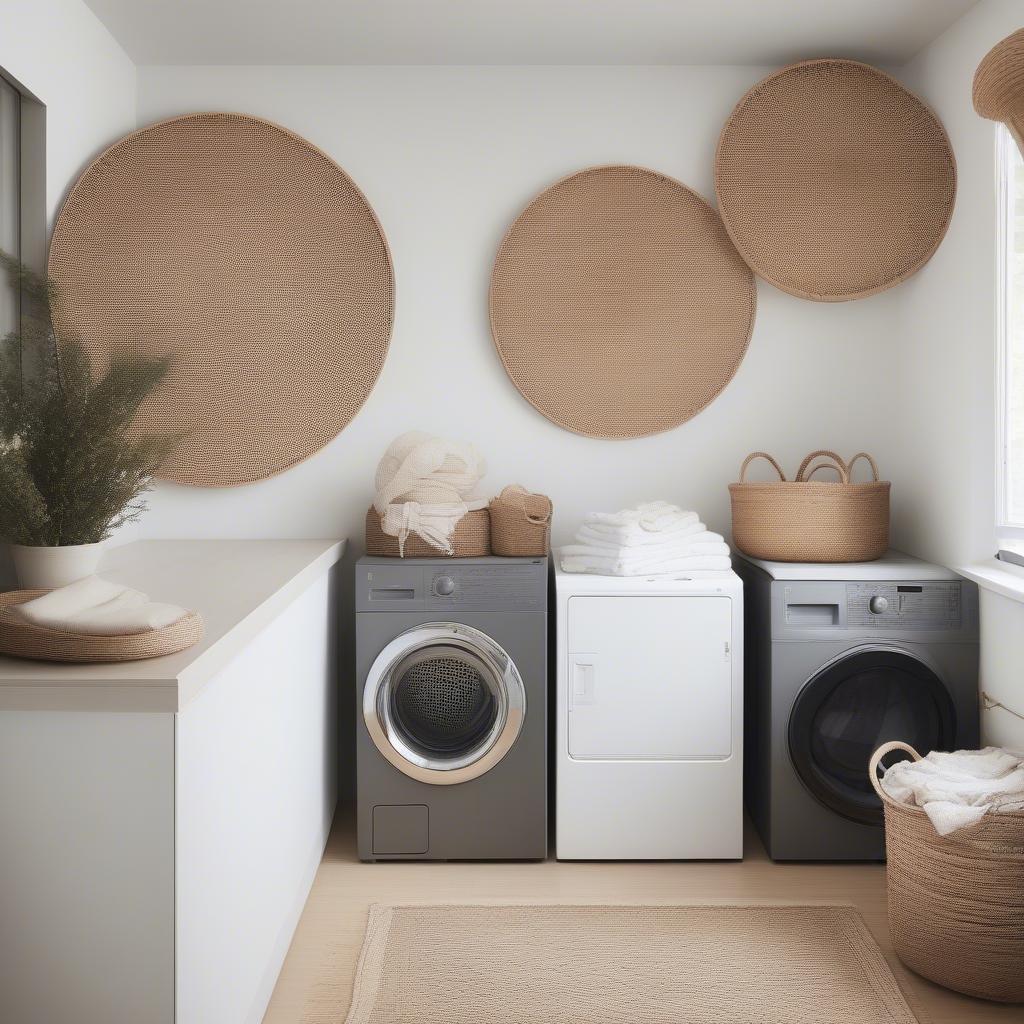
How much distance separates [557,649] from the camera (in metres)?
2.73

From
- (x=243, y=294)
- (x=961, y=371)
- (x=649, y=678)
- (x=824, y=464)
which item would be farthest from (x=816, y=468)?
(x=243, y=294)

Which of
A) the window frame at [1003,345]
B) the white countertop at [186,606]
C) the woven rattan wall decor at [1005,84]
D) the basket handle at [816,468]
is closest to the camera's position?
the white countertop at [186,606]

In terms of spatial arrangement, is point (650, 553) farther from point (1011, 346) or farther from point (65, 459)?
point (65, 459)

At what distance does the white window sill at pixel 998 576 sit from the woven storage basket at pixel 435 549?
4.35 feet

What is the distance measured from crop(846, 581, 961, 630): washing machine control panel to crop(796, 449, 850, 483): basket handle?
347 mm

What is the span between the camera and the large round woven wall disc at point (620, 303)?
3104 millimetres

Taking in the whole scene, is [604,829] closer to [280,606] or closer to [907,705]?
[907,705]

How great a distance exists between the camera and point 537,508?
2.80 metres

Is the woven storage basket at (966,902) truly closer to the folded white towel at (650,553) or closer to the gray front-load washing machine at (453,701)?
the folded white towel at (650,553)

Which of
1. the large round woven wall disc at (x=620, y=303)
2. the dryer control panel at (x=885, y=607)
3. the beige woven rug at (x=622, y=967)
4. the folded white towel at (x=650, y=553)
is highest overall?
the large round woven wall disc at (x=620, y=303)

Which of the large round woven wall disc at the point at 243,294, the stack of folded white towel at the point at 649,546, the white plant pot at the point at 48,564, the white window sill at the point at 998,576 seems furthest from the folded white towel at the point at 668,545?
the white plant pot at the point at 48,564

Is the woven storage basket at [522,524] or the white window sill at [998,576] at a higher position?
the woven storage basket at [522,524]

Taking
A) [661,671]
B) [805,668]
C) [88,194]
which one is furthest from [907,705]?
[88,194]

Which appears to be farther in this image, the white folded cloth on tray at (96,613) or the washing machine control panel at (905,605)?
the washing machine control panel at (905,605)
